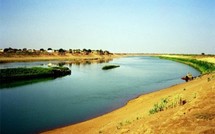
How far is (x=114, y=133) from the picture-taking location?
12781 mm

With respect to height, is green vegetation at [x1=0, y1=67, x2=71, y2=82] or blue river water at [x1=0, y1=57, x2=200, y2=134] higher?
green vegetation at [x1=0, y1=67, x2=71, y2=82]

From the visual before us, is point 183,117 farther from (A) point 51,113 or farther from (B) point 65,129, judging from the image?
(A) point 51,113

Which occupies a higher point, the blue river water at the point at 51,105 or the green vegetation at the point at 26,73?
the green vegetation at the point at 26,73

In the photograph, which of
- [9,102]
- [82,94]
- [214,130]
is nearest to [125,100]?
[82,94]

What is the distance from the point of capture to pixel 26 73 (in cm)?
4719

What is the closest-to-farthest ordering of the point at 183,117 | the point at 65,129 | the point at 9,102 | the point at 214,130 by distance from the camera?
the point at 214,130
the point at 183,117
the point at 65,129
the point at 9,102

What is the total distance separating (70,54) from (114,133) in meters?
142

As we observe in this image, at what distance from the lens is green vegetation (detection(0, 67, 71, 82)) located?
4340 cm

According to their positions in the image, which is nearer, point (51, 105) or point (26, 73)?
point (51, 105)

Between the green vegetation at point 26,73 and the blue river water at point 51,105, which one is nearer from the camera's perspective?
the blue river water at point 51,105

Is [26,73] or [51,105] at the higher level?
[26,73]

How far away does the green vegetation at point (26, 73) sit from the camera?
142 ft

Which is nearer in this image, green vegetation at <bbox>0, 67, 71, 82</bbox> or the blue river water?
the blue river water

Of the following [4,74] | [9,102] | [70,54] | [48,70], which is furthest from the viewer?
[70,54]
